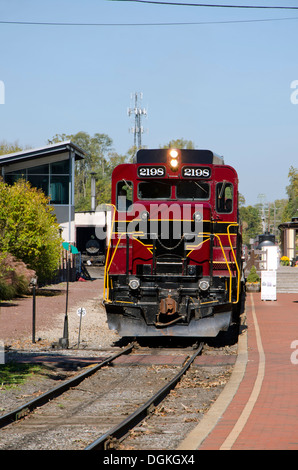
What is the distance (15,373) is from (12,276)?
629 inches

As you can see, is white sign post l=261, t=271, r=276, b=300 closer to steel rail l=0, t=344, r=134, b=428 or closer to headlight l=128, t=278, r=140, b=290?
headlight l=128, t=278, r=140, b=290

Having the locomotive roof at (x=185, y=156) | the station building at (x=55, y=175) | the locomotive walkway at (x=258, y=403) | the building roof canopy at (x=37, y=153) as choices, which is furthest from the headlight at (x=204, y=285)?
the station building at (x=55, y=175)

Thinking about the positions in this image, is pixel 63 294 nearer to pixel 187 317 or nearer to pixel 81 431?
pixel 187 317

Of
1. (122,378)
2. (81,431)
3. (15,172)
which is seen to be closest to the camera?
(81,431)

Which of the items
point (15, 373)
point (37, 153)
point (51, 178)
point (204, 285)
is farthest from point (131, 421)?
point (51, 178)

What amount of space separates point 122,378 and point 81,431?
13.4 feet

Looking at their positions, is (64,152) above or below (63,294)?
above

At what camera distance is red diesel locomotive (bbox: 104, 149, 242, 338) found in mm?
15125

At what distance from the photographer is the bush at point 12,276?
27.1 metres

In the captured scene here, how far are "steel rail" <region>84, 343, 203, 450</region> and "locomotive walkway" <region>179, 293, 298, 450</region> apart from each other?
94cm

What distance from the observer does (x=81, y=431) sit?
27.2 ft

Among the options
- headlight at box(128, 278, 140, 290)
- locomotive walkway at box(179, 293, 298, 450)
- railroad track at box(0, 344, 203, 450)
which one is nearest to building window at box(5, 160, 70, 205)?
locomotive walkway at box(179, 293, 298, 450)

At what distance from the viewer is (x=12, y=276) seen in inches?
1105

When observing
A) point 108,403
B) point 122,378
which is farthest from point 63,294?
point 108,403
